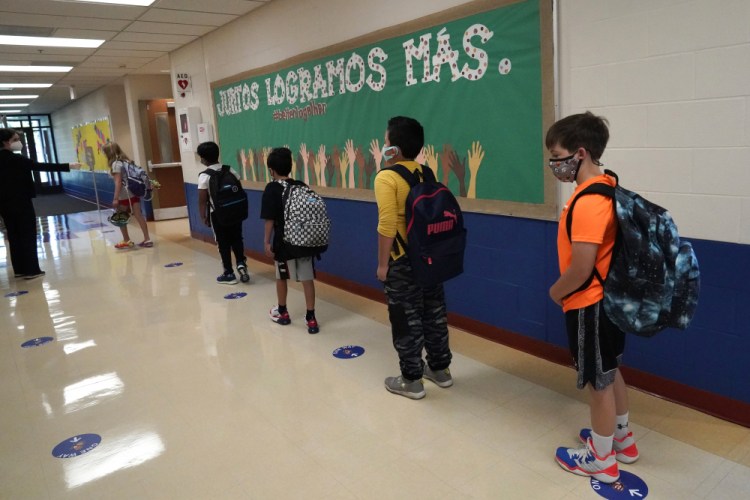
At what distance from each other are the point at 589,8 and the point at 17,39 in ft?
20.8

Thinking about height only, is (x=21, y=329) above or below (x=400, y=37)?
below

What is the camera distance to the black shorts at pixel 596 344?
5.96 feet

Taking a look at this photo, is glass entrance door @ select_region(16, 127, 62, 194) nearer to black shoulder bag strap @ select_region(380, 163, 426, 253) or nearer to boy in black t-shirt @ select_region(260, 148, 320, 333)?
boy in black t-shirt @ select_region(260, 148, 320, 333)

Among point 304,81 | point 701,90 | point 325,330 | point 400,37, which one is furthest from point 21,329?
point 701,90

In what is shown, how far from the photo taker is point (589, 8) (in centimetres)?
253

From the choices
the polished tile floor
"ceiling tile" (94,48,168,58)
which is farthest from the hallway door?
the polished tile floor

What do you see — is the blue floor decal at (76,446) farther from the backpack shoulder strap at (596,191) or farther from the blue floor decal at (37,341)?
the backpack shoulder strap at (596,191)

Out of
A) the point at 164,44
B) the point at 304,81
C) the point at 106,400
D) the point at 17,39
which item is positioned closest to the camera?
the point at 106,400

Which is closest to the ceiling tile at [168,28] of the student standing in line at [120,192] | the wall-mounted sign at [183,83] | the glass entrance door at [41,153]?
the wall-mounted sign at [183,83]

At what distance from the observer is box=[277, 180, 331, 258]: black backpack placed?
3.38 metres

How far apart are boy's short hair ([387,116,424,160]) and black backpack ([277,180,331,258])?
1.07 m

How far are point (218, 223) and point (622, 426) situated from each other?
3.83 meters

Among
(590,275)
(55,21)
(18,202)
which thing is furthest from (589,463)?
(55,21)

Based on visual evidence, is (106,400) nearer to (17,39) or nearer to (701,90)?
(701,90)
